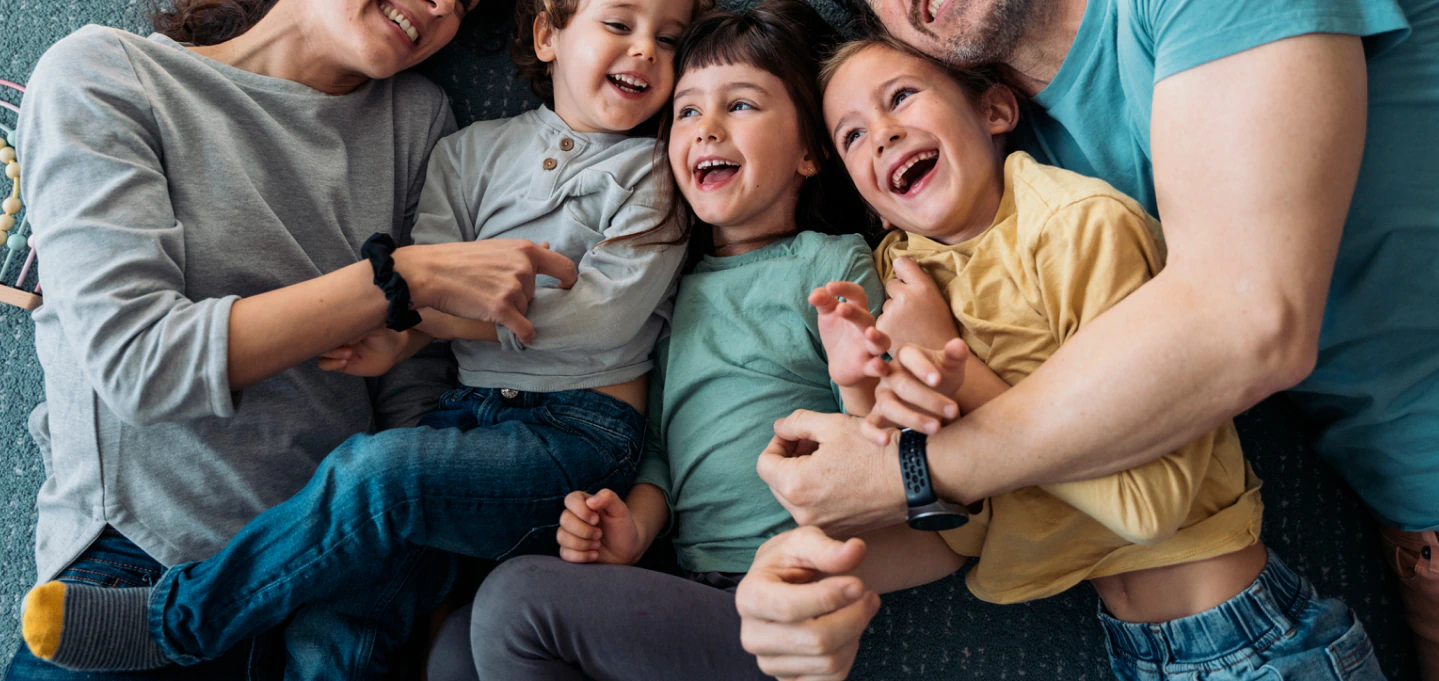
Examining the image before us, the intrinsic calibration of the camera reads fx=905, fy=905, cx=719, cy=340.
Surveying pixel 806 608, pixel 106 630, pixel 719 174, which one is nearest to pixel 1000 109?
pixel 719 174

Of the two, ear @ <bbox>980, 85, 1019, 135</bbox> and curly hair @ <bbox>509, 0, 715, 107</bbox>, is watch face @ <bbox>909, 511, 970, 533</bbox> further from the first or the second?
curly hair @ <bbox>509, 0, 715, 107</bbox>

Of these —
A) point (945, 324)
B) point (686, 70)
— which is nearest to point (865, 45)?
point (686, 70)

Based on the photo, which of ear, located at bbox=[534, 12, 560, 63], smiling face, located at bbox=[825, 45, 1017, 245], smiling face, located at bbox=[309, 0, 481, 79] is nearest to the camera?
smiling face, located at bbox=[825, 45, 1017, 245]

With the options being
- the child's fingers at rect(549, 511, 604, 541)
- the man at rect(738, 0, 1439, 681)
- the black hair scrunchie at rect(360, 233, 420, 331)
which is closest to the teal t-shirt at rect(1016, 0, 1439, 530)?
the man at rect(738, 0, 1439, 681)

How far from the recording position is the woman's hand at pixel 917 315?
1173 millimetres

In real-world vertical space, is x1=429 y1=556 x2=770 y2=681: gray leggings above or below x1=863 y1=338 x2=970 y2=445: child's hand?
below

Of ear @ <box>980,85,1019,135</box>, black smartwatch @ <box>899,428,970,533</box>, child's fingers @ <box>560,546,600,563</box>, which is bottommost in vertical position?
child's fingers @ <box>560,546,600,563</box>

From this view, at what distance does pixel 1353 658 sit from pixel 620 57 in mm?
1309

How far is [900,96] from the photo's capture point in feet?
4.23

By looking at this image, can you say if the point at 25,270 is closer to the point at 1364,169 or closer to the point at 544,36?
the point at 544,36

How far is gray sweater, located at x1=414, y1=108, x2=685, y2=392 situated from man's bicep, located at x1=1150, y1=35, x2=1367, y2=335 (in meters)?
0.73

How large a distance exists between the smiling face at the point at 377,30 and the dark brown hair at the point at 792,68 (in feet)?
1.28

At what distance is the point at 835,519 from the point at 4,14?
5.65 ft

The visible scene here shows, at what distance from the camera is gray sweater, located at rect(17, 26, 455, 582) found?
45.1 inches
